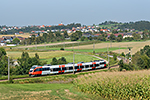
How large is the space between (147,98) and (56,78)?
69.3 ft

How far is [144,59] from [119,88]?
40.3 meters

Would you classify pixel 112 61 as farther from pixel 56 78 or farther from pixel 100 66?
pixel 56 78

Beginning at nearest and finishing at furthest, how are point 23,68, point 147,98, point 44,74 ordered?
point 147,98 < point 44,74 < point 23,68

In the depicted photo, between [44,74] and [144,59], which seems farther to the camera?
[144,59]

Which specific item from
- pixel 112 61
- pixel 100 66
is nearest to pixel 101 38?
pixel 112 61

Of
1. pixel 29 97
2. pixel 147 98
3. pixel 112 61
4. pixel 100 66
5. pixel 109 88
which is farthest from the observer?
pixel 112 61

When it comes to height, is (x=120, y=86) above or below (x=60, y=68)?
above

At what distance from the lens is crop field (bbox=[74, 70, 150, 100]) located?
25.8 metres

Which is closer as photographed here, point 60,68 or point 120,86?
point 120,86

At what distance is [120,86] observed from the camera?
1049 inches

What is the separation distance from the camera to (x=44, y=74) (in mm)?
47125

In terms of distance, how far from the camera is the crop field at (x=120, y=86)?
2583cm

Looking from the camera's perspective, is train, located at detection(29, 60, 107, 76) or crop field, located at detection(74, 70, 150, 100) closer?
crop field, located at detection(74, 70, 150, 100)

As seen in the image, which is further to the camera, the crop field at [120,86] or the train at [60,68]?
the train at [60,68]
